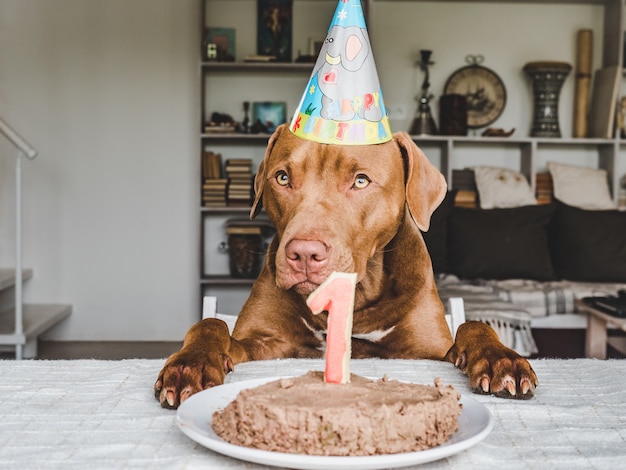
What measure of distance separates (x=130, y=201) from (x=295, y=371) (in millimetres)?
4011

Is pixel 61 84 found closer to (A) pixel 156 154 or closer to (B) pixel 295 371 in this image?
(A) pixel 156 154

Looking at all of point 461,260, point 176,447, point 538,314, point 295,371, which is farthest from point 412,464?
point 461,260

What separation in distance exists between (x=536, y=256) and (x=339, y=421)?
3622mm

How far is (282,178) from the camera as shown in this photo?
1.44m

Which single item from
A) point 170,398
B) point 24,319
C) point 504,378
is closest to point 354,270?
point 504,378

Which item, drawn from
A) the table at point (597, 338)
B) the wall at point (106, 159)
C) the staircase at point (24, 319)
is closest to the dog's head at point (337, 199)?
the table at point (597, 338)

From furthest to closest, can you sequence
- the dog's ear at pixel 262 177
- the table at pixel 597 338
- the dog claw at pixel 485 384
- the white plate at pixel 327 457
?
the table at pixel 597 338 < the dog's ear at pixel 262 177 < the dog claw at pixel 485 384 < the white plate at pixel 327 457

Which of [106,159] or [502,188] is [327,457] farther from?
[106,159]

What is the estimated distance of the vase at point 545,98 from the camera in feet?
15.0

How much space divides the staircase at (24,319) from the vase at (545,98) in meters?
3.19

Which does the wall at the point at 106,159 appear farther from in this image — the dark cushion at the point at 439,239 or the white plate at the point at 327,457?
the white plate at the point at 327,457

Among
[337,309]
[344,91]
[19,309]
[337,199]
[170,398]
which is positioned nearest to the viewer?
[337,309]

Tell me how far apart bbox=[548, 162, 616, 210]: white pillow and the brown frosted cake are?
4.10 m

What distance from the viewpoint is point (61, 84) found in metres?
4.79
